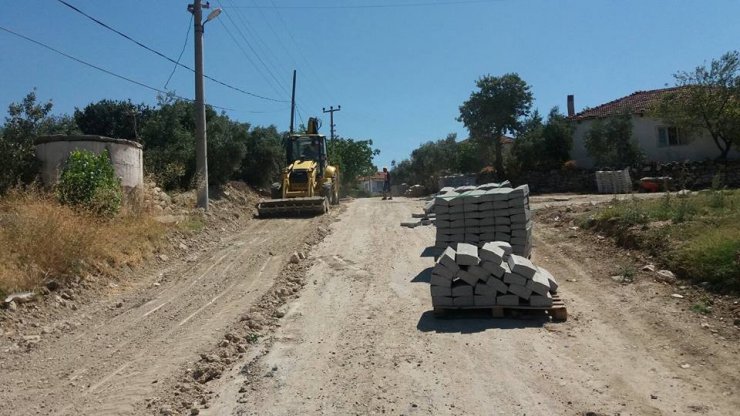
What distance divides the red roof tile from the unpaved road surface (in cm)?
2306

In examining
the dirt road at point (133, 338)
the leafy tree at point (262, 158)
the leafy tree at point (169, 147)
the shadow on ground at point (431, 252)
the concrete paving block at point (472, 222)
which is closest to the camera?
the dirt road at point (133, 338)

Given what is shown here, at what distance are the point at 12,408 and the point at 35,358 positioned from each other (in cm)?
158

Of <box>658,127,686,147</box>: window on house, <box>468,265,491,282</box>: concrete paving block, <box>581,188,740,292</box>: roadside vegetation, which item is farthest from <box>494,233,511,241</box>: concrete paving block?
<box>658,127,686,147</box>: window on house

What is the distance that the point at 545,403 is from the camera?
5160mm

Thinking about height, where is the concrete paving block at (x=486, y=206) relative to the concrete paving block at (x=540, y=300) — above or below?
above

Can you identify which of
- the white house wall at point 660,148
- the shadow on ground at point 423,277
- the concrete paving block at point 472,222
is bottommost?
the shadow on ground at point 423,277

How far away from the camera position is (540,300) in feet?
25.1

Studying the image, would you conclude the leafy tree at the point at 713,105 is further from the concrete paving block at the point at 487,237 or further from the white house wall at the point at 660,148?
the concrete paving block at the point at 487,237

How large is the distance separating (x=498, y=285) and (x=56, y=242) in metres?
7.48

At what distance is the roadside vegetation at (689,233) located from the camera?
8.52 meters

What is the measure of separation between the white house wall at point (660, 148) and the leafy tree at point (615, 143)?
50.3 inches

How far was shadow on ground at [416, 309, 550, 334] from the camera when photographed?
7.52m

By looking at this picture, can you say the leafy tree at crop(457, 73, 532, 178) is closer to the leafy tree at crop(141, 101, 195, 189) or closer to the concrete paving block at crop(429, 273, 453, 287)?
the leafy tree at crop(141, 101, 195, 189)

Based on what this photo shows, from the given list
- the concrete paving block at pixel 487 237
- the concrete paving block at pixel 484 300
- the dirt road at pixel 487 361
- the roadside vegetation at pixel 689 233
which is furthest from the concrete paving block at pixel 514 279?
the concrete paving block at pixel 487 237
